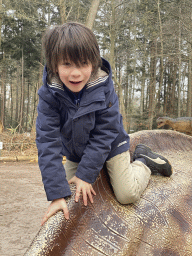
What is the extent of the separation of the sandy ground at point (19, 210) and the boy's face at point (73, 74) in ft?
5.38

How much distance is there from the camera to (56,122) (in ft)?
4.93

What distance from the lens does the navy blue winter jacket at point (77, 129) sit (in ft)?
4.67

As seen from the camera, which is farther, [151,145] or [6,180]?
[6,180]

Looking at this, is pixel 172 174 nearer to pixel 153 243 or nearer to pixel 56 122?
pixel 153 243

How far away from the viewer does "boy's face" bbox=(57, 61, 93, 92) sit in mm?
1409

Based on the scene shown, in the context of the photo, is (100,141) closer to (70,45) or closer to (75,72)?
(75,72)

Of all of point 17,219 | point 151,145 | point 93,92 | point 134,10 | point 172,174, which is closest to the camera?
point 93,92

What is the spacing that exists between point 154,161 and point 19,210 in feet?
7.55

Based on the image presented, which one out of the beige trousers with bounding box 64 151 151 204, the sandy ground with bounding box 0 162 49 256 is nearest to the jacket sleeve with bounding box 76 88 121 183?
the beige trousers with bounding box 64 151 151 204

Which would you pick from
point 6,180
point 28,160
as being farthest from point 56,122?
point 28,160

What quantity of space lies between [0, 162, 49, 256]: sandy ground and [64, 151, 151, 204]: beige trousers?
1.29 meters

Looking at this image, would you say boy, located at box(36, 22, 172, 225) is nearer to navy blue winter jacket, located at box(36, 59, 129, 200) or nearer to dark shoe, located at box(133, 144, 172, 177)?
navy blue winter jacket, located at box(36, 59, 129, 200)

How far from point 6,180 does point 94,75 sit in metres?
4.40

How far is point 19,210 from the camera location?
3496 mm
